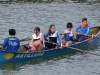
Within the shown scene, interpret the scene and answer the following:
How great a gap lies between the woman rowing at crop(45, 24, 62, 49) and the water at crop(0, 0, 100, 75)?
2.59 feet

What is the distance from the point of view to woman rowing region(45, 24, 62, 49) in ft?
72.0

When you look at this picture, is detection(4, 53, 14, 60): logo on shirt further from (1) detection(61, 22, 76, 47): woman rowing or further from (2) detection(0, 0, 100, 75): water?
(1) detection(61, 22, 76, 47): woman rowing

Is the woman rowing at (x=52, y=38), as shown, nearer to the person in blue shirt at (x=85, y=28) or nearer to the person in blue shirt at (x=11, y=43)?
the person in blue shirt at (x=11, y=43)

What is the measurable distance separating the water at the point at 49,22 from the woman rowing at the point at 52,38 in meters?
0.79

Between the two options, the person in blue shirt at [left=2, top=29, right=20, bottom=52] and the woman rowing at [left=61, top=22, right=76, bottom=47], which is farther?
the woman rowing at [left=61, top=22, right=76, bottom=47]

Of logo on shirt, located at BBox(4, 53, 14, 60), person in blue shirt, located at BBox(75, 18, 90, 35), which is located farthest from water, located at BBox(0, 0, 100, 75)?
person in blue shirt, located at BBox(75, 18, 90, 35)

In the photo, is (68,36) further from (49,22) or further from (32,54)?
(49,22)

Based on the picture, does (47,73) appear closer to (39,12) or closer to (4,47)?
(4,47)

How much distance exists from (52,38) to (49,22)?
953 cm

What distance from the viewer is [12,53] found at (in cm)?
1952

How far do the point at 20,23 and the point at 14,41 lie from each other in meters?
11.3

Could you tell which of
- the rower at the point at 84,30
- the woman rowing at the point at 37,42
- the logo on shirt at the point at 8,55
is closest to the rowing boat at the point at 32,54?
the logo on shirt at the point at 8,55

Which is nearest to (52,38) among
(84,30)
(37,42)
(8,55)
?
(37,42)

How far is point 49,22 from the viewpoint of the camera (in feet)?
104
